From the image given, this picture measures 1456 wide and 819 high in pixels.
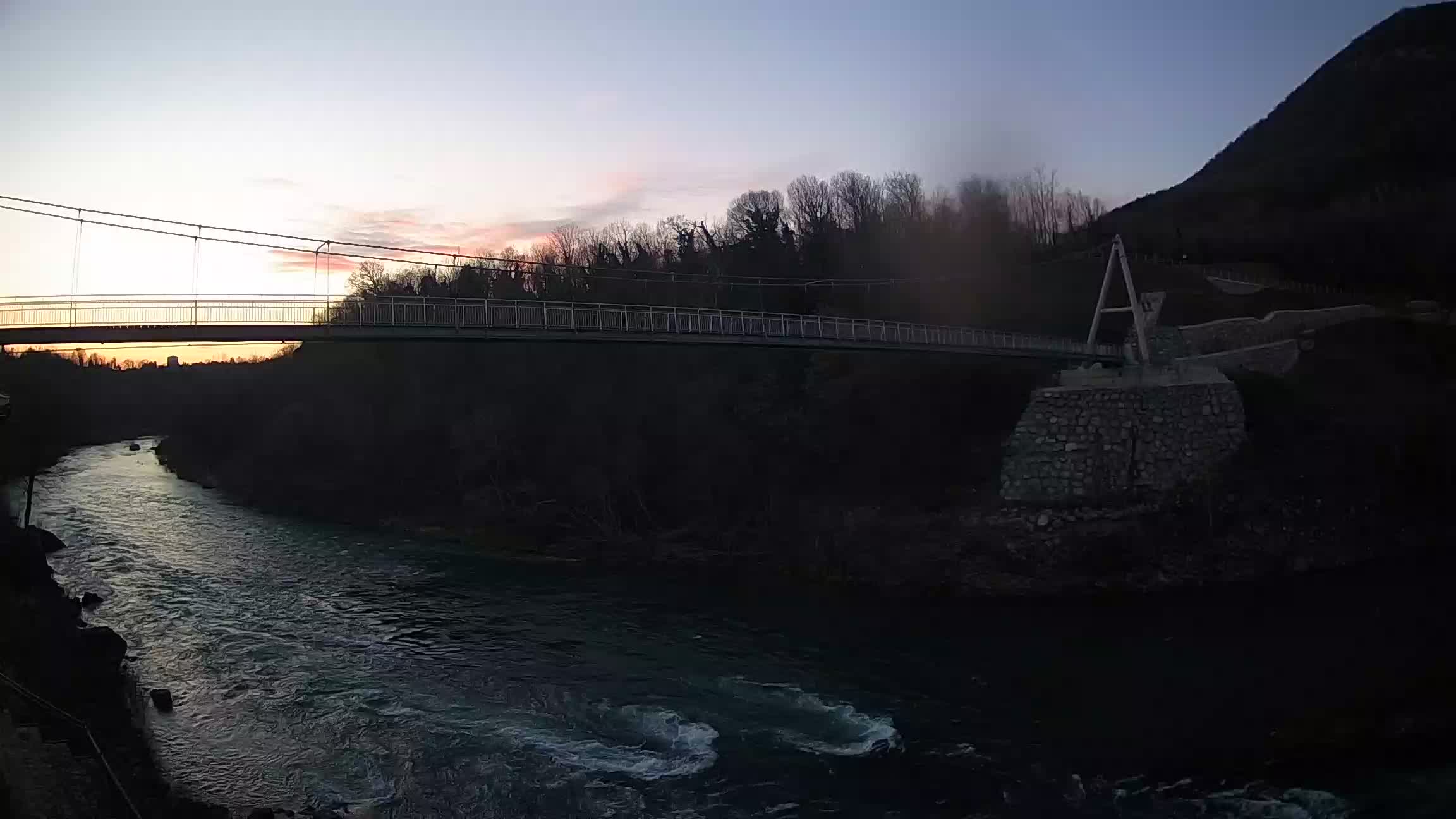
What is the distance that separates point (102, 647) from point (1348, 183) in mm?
74027

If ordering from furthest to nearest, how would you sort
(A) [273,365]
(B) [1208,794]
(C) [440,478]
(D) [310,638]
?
(A) [273,365]
(C) [440,478]
(D) [310,638]
(B) [1208,794]

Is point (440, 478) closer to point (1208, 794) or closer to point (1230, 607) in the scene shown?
point (1230, 607)

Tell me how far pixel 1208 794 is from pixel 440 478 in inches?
1267

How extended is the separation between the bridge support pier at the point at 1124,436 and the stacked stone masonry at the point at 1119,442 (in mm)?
18

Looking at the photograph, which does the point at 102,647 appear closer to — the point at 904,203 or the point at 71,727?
the point at 71,727

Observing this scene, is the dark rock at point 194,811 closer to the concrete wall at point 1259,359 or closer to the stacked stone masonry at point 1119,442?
the stacked stone masonry at point 1119,442

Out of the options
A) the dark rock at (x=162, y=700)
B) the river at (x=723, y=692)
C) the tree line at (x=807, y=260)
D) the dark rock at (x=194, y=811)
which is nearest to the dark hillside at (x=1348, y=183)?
the tree line at (x=807, y=260)

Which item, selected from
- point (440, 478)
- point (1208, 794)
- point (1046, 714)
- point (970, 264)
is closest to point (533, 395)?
point (440, 478)

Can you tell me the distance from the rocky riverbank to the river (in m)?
0.69

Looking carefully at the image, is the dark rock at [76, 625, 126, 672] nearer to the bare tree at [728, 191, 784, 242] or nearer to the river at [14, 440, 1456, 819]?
the river at [14, 440, 1456, 819]

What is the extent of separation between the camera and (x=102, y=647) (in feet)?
53.9

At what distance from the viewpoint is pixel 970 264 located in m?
43.0

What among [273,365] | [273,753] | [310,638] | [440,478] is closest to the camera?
[273,753]

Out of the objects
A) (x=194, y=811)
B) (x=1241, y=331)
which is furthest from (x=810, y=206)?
(x=194, y=811)
